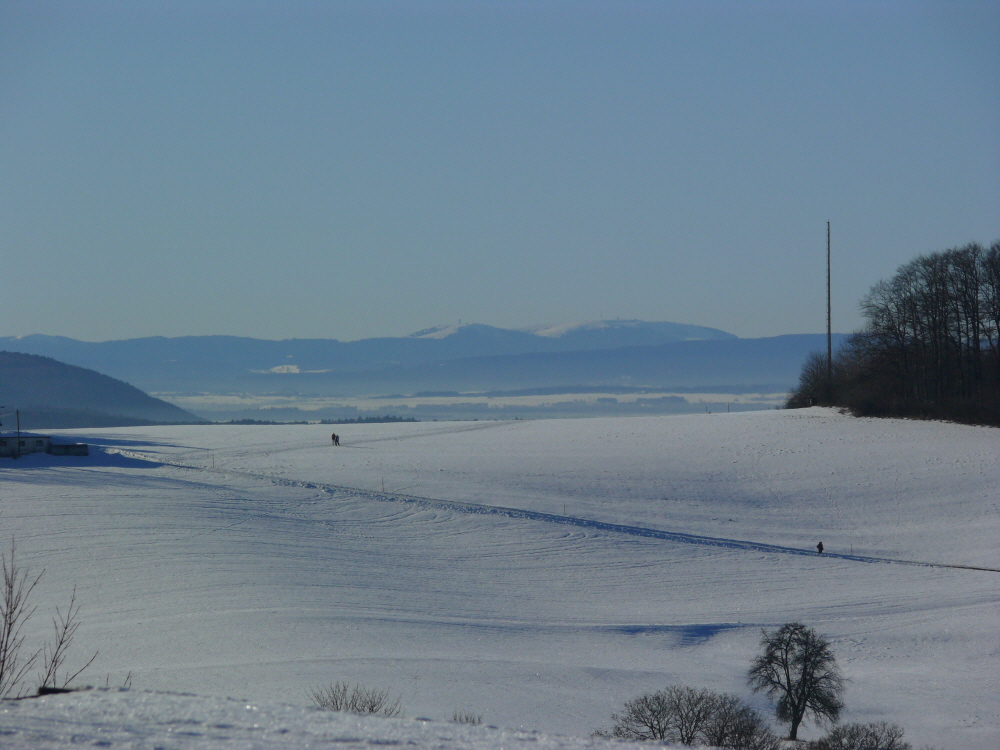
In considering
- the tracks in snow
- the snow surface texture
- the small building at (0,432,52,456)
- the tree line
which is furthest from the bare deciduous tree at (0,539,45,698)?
the tree line

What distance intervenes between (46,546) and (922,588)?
97.6 ft

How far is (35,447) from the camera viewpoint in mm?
49219

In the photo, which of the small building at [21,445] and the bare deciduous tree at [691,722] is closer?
the bare deciduous tree at [691,722]

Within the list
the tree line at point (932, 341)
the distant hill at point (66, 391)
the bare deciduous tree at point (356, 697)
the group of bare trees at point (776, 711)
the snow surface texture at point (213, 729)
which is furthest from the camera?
the distant hill at point (66, 391)

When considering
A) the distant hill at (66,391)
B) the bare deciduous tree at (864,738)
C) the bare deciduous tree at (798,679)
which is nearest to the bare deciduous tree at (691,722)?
the bare deciduous tree at (864,738)

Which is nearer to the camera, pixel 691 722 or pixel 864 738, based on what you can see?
pixel 691 722

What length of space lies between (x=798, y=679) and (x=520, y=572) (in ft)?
39.1

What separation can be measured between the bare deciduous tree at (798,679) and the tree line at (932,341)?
138ft

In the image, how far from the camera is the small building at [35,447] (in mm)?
47719

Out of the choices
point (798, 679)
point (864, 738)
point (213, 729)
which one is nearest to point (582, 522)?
point (798, 679)

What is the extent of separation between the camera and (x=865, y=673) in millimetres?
21391

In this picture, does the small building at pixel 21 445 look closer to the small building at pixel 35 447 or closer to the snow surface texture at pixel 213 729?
the small building at pixel 35 447

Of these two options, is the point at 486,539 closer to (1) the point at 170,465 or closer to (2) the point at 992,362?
(1) the point at 170,465

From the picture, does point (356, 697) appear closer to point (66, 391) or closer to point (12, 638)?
point (12, 638)
